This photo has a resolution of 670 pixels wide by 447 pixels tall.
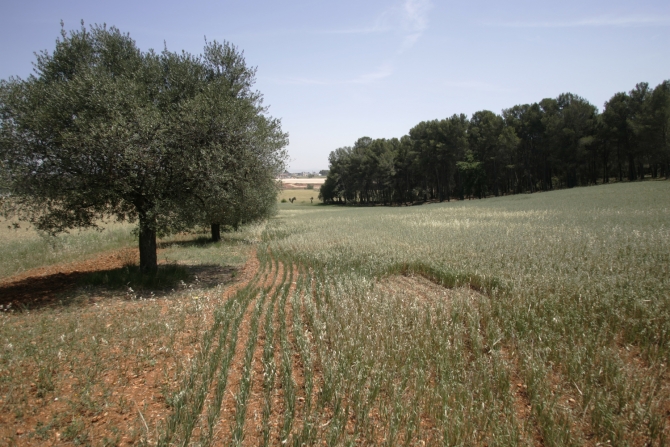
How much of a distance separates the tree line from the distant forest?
70.7 meters

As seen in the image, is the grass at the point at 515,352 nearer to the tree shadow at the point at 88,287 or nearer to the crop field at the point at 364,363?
the crop field at the point at 364,363

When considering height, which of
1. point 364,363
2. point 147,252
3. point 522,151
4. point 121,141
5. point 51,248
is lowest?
point 364,363

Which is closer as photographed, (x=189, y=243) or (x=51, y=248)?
(x=51, y=248)

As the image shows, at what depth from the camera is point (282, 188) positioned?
80.4ft

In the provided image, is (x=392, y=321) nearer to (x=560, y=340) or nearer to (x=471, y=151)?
(x=560, y=340)

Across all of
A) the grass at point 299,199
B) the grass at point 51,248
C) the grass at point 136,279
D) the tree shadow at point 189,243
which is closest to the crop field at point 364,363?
the grass at point 136,279

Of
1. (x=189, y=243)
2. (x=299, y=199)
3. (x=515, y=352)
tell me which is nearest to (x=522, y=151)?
(x=189, y=243)

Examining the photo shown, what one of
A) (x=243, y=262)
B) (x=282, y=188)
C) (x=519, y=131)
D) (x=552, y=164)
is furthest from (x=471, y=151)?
(x=243, y=262)

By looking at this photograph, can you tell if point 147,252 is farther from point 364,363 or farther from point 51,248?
point 364,363

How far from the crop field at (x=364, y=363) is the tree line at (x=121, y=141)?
12.3ft

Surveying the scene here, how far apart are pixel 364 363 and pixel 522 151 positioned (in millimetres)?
85249

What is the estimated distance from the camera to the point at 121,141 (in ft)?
36.1

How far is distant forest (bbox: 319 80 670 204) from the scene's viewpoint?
62597 mm

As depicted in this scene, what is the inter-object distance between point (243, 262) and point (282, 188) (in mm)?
8040
